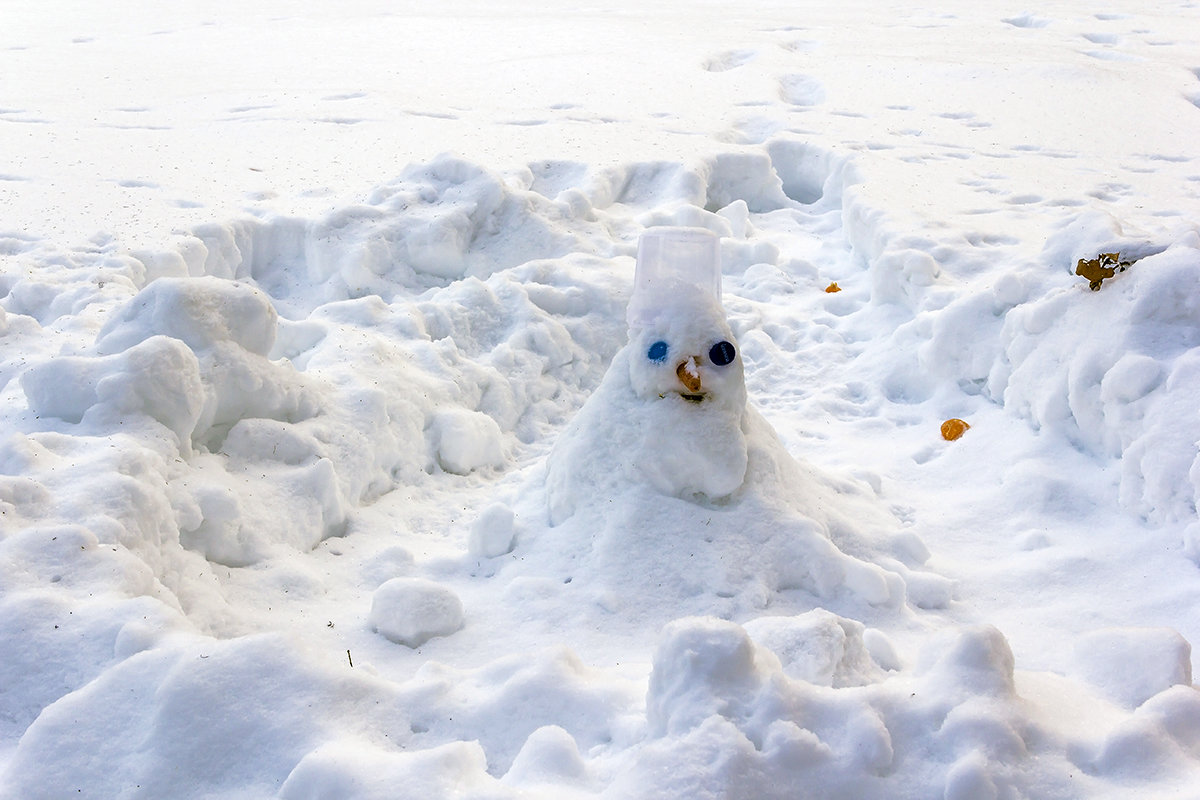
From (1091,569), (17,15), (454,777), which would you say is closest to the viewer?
(454,777)

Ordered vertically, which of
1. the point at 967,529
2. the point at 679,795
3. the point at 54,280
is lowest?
the point at 967,529

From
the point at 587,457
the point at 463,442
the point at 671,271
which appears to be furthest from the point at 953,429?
the point at 463,442

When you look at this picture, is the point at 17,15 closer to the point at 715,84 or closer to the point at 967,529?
the point at 715,84

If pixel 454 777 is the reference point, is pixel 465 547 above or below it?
below

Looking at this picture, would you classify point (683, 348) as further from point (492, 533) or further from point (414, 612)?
point (414, 612)

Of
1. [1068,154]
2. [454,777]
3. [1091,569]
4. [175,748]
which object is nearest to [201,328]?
[175,748]

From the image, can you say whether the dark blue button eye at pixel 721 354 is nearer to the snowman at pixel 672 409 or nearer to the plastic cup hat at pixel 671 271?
the snowman at pixel 672 409

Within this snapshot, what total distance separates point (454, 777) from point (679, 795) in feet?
1.18

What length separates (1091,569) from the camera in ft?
8.73

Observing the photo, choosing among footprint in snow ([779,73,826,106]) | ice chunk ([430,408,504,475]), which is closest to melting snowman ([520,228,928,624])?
ice chunk ([430,408,504,475])

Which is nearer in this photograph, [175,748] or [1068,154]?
[175,748]

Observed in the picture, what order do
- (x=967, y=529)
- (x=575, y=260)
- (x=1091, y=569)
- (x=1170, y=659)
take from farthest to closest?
(x=575, y=260)
(x=967, y=529)
(x=1091, y=569)
(x=1170, y=659)

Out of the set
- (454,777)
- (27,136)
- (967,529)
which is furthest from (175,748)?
(27,136)

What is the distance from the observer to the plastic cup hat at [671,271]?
2557 millimetres
